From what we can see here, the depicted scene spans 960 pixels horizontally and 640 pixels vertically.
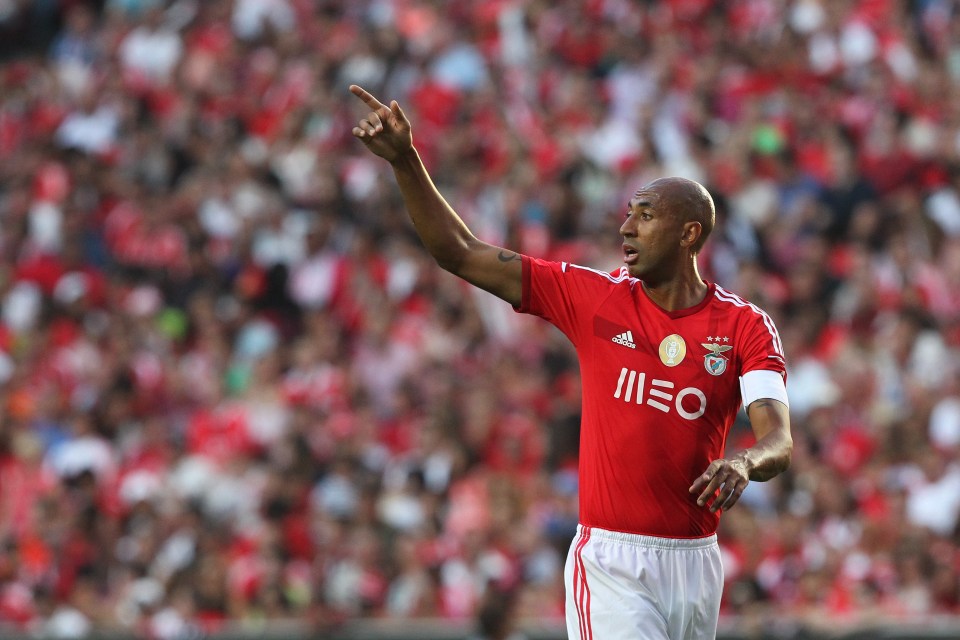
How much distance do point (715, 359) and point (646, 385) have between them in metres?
0.28

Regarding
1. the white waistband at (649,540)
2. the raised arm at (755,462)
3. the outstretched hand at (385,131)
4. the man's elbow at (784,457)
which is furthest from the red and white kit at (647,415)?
the outstretched hand at (385,131)

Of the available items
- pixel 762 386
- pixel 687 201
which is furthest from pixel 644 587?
pixel 687 201

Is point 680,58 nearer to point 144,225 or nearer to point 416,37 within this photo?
point 416,37

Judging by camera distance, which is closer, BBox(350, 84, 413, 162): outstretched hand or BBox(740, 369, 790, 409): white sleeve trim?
BBox(740, 369, 790, 409): white sleeve trim

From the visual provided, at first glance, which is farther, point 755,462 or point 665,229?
point 665,229

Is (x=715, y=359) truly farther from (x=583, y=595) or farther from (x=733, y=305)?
(x=583, y=595)

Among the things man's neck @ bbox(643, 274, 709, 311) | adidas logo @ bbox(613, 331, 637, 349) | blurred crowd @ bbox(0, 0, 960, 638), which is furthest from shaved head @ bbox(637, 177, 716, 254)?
blurred crowd @ bbox(0, 0, 960, 638)

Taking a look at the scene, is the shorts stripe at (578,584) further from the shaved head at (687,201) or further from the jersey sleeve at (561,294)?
the shaved head at (687,201)

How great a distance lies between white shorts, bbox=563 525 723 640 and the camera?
249 inches

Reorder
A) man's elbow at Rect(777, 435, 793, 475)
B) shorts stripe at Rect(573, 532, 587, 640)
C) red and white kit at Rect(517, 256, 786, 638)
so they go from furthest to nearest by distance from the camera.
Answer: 1. shorts stripe at Rect(573, 532, 587, 640)
2. red and white kit at Rect(517, 256, 786, 638)
3. man's elbow at Rect(777, 435, 793, 475)

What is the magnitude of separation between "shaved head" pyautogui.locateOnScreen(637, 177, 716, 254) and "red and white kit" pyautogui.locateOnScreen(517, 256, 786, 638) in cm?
32

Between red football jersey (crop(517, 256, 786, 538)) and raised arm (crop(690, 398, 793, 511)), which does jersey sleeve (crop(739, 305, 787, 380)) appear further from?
raised arm (crop(690, 398, 793, 511))

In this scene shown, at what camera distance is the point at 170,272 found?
53.7 ft

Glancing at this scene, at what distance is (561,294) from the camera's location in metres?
6.61
